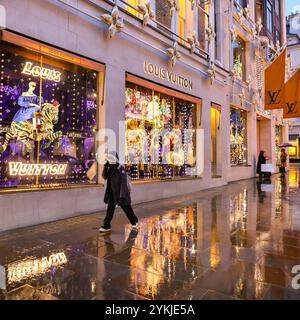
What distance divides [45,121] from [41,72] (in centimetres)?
129

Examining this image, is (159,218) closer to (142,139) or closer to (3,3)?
(142,139)

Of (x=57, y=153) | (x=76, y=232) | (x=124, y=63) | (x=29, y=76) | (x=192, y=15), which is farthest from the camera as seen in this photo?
(x=192, y=15)

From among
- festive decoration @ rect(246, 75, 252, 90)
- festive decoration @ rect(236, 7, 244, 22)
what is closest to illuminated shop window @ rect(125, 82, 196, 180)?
festive decoration @ rect(246, 75, 252, 90)

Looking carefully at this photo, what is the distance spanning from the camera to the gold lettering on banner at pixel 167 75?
10.3m

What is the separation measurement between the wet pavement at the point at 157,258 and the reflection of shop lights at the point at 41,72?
12.6ft

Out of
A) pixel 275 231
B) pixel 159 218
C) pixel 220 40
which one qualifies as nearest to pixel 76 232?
pixel 159 218

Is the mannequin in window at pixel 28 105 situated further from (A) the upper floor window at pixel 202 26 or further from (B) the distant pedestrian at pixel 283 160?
(B) the distant pedestrian at pixel 283 160

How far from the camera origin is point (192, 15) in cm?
1333

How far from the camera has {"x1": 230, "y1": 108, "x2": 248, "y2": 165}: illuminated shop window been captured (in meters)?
17.9

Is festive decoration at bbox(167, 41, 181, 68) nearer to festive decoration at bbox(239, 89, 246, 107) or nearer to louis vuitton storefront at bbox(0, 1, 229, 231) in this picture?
louis vuitton storefront at bbox(0, 1, 229, 231)

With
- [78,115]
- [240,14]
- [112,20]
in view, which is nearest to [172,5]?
[112,20]

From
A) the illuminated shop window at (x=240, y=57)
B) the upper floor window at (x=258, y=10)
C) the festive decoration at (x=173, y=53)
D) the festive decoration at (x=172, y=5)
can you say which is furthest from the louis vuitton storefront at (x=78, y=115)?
the upper floor window at (x=258, y=10)

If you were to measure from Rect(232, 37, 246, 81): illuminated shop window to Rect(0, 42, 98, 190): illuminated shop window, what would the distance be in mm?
12810

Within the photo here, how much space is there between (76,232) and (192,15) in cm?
1156
